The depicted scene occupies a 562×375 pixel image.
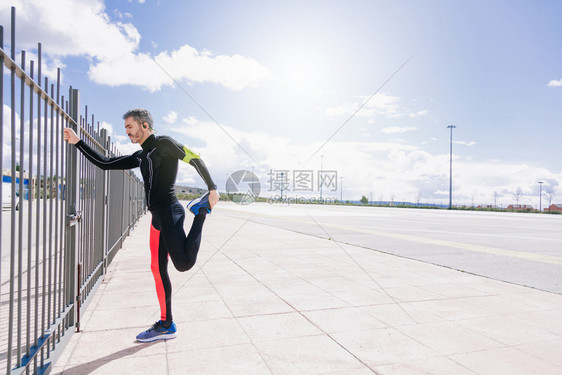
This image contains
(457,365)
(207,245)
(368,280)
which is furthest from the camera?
(207,245)

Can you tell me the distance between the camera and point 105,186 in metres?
5.46

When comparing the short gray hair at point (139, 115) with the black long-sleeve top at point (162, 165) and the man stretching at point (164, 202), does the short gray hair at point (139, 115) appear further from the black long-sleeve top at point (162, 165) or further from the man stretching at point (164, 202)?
the black long-sleeve top at point (162, 165)

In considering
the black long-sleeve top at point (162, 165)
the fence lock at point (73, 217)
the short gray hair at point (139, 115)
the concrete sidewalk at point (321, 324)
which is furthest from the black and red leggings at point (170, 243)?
the short gray hair at point (139, 115)

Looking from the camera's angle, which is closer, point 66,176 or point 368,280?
point 66,176

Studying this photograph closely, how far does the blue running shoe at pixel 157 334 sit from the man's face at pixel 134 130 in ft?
5.51

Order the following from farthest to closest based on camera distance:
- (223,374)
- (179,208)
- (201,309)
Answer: (201,309) < (179,208) < (223,374)

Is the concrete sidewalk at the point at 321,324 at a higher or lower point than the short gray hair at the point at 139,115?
lower

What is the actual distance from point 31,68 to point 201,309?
2.93 metres

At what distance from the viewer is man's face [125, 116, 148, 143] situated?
3.40 metres

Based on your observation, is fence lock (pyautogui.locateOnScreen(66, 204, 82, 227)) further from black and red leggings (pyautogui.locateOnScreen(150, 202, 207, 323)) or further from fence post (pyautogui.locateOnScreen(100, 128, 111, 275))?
fence post (pyautogui.locateOnScreen(100, 128, 111, 275))

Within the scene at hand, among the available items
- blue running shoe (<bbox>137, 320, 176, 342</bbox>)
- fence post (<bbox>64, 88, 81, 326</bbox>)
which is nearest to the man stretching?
blue running shoe (<bbox>137, 320, 176, 342</bbox>)

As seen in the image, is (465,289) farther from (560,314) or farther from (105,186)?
(105,186)

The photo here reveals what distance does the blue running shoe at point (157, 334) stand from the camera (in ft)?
11.0

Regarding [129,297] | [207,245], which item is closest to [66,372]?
[129,297]
